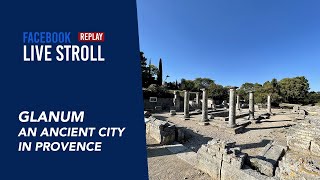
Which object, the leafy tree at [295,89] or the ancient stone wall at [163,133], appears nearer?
the ancient stone wall at [163,133]

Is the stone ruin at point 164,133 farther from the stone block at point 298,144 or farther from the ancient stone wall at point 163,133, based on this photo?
the stone block at point 298,144

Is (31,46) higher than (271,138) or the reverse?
higher

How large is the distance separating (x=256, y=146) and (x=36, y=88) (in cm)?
899

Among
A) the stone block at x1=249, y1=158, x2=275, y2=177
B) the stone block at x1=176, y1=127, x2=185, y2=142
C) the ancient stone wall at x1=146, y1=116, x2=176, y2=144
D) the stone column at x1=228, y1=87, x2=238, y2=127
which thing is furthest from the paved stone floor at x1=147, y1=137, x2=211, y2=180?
the stone column at x1=228, y1=87, x2=238, y2=127

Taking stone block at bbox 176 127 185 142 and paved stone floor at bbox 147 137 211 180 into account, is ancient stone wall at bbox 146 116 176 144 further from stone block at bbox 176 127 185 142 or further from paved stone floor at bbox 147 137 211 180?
paved stone floor at bbox 147 137 211 180

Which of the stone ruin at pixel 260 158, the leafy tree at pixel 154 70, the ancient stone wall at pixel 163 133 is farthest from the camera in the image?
the leafy tree at pixel 154 70

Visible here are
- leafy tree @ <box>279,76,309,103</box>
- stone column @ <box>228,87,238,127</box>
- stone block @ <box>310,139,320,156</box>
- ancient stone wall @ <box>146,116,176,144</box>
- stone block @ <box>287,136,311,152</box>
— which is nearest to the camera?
stone block @ <box>310,139,320,156</box>

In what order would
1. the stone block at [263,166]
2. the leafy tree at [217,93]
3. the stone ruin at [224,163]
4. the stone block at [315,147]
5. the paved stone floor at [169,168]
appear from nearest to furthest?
the stone ruin at [224,163], the stone block at [263,166], the paved stone floor at [169,168], the stone block at [315,147], the leafy tree at [217,93]

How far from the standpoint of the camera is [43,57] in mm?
3898

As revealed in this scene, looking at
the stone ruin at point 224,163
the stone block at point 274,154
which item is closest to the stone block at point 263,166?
the stone ruin at point 224,163

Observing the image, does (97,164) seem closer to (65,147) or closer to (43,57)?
(65,147)

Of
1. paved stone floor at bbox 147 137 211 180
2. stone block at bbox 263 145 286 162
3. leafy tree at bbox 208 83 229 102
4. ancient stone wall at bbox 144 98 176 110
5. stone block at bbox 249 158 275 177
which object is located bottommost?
paved stone floor at bbox 147 137 211 180

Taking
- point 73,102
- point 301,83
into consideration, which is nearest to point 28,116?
point 73,102

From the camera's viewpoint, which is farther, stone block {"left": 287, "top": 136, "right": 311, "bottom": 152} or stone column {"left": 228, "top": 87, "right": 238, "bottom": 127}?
stone column {"left": 228, "top": 87, "right": 238, "bottom": 127}
